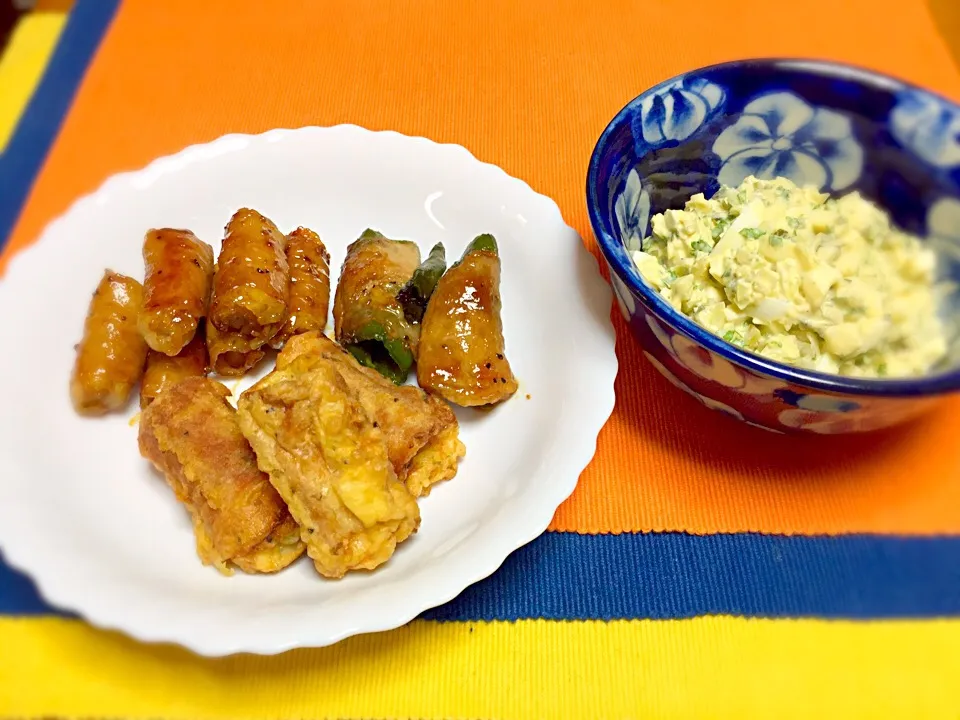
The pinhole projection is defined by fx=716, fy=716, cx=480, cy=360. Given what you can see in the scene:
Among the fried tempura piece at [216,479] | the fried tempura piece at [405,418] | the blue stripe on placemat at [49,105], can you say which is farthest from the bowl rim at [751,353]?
the blue stripe on placemat at [49,105]

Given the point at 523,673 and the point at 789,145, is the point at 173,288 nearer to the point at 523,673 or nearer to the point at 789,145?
the point at 523,673

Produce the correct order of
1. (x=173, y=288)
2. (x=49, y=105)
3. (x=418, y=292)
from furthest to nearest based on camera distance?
(x=49, y=105) < (x=418, y=292) < (x=173, y=288)

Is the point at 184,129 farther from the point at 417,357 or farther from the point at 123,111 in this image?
the point at 417,357

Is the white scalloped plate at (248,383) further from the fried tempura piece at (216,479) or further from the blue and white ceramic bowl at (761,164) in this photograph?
the blue and white ceramic bowl at (761,164)

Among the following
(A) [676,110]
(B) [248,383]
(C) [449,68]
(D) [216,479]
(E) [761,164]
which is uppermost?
(A) [676,110]

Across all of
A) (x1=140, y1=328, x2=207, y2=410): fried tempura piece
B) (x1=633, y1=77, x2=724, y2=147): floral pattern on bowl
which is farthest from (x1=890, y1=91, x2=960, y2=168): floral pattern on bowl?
(x1=140, y1=328, x2=207, y2=410): fried tempura piece

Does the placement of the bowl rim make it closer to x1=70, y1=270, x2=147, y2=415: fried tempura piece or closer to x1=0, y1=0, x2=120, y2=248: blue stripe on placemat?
x1=70, y1=270, x2=147, y2=415: fried tempura piece

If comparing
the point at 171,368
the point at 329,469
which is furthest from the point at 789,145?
the point at 171,368
